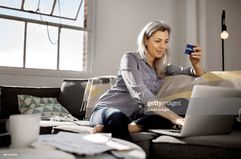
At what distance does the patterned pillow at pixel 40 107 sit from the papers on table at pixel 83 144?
160 cm

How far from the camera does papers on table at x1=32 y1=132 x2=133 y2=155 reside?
832 mm

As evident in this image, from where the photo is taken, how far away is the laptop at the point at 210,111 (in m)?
1.29

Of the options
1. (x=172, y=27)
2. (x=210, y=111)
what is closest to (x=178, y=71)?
(x=210, y=111)

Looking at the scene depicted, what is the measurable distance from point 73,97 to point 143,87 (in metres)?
1.24

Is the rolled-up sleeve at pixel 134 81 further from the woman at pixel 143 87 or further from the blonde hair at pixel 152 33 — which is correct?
the blonde hair at pixel 152 33

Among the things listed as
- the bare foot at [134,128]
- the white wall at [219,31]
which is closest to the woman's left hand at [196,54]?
the bare foot at [134,128]

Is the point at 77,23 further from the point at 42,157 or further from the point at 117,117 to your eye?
the point at 42,157

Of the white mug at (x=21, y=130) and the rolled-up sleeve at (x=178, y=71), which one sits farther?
the rolled-up sleeve at (x=178, y=71)

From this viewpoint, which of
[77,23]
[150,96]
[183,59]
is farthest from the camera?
[183,59]

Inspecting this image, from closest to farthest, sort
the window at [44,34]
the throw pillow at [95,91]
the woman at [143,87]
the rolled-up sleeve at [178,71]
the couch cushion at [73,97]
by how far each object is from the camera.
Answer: the woman at [143,87]
the rolled-up sleeve at [178,71]
the throw pillow at [95,91]
the couch cushion at [73,97]
the window at [44,34]

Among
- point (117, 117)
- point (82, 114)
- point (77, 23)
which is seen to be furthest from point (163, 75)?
point (77, 23)

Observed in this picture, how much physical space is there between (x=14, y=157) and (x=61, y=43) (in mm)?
2820

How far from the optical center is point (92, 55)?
352 centimetres

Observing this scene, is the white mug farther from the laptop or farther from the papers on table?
the laptop
